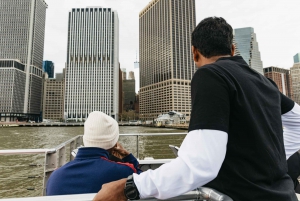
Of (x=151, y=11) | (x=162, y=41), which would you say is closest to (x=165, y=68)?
(x=162, y=41)

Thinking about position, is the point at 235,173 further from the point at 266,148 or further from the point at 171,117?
the point at 171,117

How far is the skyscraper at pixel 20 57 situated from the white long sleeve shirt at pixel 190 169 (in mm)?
102893

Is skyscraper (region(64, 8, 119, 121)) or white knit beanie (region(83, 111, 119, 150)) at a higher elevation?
skyscraper (region(64, 8, 119, 121))

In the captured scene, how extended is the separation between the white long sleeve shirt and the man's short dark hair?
1.82 feet

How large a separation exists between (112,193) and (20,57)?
11220 centimetres

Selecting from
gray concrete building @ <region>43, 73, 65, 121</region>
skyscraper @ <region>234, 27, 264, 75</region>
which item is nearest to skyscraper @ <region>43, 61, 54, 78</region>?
gray concrete building @ <region>43, 73, 65, 121</region>

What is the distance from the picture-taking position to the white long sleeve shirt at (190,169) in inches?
30.0

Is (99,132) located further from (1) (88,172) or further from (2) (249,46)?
(2) (249,46)

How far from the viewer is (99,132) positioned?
1.54m

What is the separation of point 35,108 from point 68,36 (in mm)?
40700

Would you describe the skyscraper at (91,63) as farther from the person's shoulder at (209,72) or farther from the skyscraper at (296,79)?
the person's shoulder at (209,72)

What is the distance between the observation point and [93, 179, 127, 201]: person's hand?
812mm

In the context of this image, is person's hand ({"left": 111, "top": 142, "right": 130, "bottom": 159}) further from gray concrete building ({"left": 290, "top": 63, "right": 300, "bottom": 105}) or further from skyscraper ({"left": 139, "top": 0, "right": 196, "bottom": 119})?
gray concrete building ({"left": 290, "top": 63, "right": 300, "bottom": 105})

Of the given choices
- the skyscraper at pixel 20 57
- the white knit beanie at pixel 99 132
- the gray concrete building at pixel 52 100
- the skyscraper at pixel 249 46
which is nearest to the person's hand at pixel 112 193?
the white knit beanie at pixel 99 132
